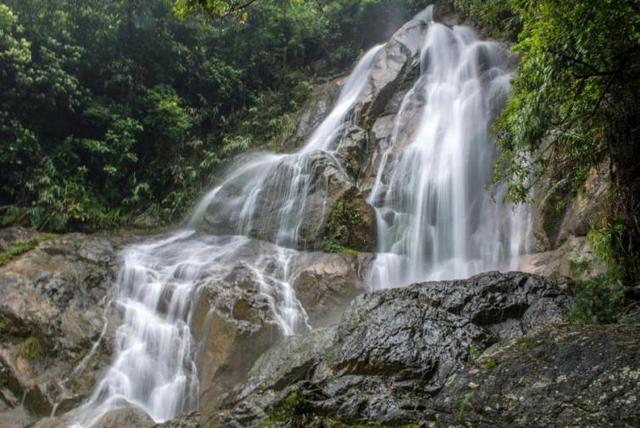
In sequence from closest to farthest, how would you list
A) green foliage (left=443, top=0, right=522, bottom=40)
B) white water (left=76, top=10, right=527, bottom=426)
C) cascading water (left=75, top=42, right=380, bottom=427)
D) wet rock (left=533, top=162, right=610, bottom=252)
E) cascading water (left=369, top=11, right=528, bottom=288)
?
wet rock (left=533, top=162, right=610, bottom=252) → cascading water (left=75, top=42, right=380, bottom=427) → white water (left=76, top=10, right=527, bottom=426) → cascading water (left=369, top=11, right=528, bottom=288) → green foliage (left=443, top=0, right=522, bottom=40)

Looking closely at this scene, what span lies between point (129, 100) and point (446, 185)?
11484 millimetres

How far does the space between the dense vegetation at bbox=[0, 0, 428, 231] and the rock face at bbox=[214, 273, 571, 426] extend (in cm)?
896

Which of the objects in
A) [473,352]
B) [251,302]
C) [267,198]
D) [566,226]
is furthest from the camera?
[267,198]

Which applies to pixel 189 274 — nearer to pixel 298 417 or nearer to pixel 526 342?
pixel 298 417

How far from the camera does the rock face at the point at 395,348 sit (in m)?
4.02

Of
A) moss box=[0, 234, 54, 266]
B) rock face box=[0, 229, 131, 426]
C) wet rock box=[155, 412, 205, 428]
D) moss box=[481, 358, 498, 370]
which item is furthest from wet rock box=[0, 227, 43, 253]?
moss box=[481, 358, 498, 370]

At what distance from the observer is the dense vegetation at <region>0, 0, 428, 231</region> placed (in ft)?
45.6

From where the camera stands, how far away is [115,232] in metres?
14.1

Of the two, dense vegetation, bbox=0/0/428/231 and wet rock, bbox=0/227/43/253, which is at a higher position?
dense vegetation, bbox=0/0/428/231

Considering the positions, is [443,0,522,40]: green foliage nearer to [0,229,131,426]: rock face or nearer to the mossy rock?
the mossy rock

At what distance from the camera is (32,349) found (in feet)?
26.8

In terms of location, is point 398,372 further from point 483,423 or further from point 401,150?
point 401,150

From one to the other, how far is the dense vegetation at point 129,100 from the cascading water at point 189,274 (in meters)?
2.54

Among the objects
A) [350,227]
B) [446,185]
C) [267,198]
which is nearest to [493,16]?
[446,185]
